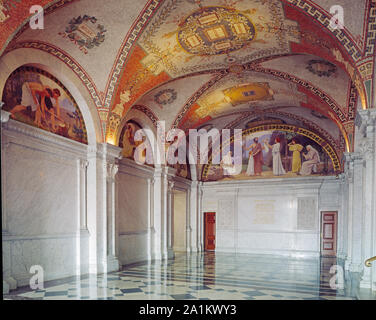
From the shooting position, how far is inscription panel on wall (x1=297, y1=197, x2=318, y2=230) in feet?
53.5

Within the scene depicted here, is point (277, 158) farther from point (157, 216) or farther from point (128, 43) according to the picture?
point (128, 43)

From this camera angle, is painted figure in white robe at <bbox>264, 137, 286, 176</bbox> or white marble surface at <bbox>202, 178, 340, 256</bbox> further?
painted figure in white robe at <bbox>264, 137, 286, 176</bbox>

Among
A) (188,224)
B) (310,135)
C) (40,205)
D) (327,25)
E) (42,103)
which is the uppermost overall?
(327,25)

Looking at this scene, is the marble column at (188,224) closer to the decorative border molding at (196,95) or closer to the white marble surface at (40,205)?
the decorative border molding at (196,95)

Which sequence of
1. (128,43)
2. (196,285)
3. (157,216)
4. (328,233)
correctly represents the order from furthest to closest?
(328,233), (157,216), (128,43), (196,285)

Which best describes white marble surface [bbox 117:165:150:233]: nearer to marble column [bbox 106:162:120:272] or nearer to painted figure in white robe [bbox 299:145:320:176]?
marble column [bbox 106:162:120:272]

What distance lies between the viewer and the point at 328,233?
16.3m

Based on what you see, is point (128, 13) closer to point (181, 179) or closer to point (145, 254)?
point (145, 254)

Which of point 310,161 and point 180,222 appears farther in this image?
point 180,222

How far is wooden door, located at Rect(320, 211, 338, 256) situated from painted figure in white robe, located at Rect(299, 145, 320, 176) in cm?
209

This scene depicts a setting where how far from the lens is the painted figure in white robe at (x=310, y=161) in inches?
661

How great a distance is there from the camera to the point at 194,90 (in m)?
13.1

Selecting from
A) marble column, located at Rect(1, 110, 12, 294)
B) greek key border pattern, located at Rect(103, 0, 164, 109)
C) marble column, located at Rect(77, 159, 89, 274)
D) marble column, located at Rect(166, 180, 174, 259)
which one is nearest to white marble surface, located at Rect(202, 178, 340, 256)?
marble column, located at Rect(166, 180, 174, 259)

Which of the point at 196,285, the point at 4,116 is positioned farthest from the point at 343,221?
the point at 4,116
